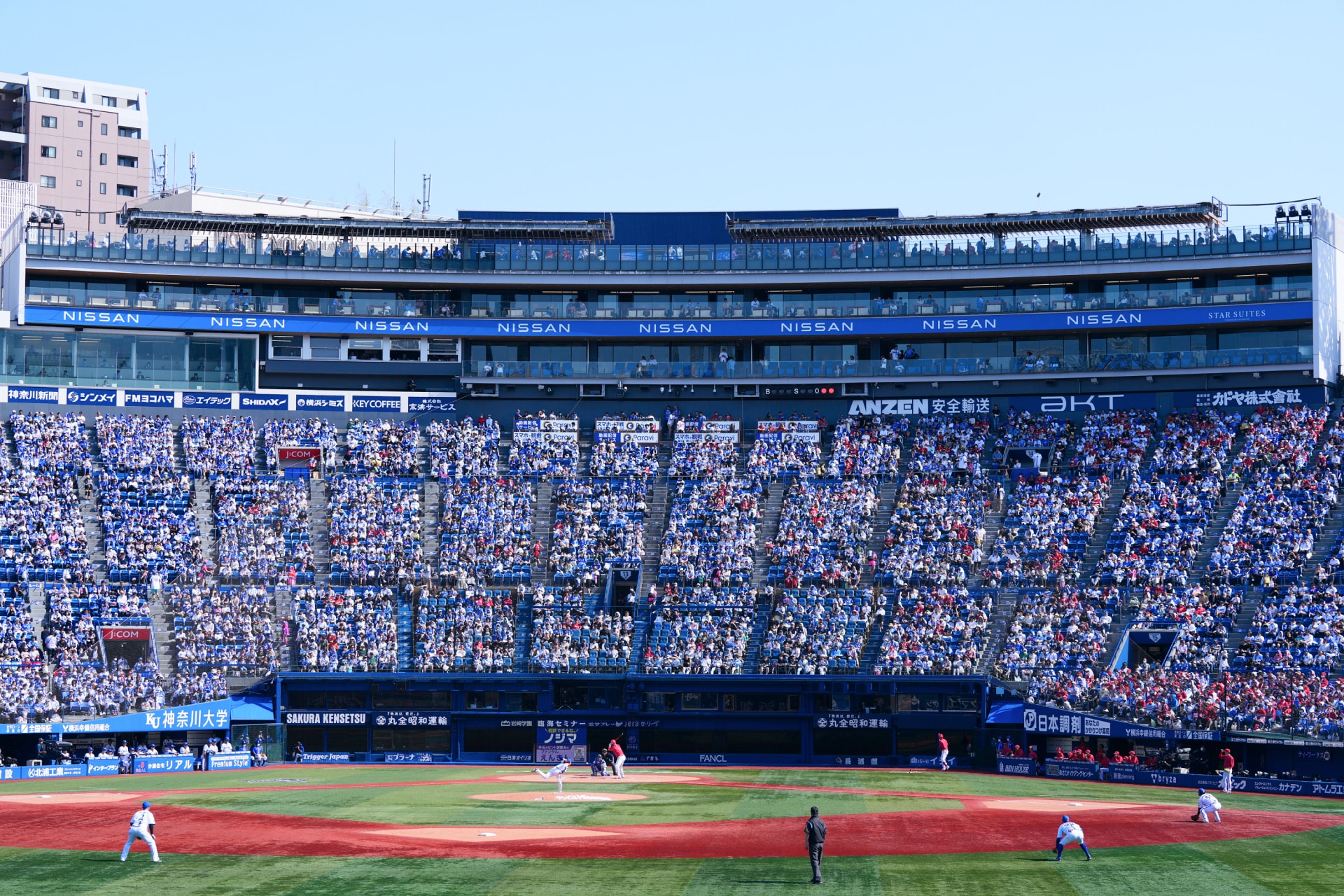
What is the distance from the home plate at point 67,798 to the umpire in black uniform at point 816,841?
2439 centimetres

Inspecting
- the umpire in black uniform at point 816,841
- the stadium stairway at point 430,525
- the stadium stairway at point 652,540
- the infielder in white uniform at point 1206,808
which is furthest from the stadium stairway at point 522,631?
the umpire in black uniform at point 816,841

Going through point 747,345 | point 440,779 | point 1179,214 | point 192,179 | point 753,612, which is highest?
point 192,179

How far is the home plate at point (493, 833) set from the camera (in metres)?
38.2

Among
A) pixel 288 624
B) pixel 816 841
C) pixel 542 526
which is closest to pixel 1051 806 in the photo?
pixel 816 841

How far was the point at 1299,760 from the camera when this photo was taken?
51.3 m

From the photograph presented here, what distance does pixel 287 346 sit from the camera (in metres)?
83.1

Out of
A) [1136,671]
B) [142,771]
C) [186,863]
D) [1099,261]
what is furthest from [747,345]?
[186,863]

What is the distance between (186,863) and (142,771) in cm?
2456

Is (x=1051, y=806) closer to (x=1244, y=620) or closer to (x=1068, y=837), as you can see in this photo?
(x=1068, y=837)

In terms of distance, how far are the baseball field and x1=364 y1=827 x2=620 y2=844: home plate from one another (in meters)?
0.13

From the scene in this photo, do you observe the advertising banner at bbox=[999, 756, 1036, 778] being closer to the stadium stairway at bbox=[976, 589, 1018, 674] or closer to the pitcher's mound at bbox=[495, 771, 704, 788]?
the stadium stairway at bbox=[976, 589, 1018, 674]

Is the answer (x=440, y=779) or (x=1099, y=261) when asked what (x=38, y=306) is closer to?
(x=440, y=779)

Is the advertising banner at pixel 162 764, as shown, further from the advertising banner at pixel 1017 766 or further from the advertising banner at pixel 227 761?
the advertising banner at pixel 1017 766

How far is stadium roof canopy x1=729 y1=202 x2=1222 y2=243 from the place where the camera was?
79.4 m
